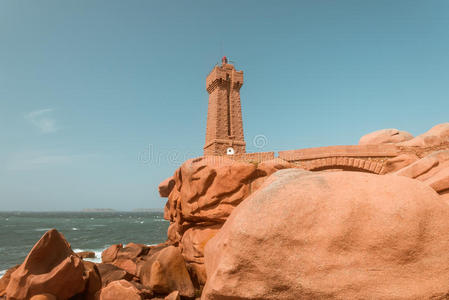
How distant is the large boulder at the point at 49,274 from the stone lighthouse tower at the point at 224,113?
19327 millimetres

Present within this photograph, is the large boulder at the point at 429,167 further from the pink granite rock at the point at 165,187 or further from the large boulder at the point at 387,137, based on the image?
the pink granite rock at the point at 165,187

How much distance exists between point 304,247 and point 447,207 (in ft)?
6.49

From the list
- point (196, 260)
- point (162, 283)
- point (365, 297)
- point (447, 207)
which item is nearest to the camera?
point (365, 297)

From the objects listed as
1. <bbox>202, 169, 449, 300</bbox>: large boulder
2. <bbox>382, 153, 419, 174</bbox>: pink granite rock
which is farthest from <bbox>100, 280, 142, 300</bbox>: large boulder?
<bbox>382, 153, 419, 174</bbox>: pink granite rock

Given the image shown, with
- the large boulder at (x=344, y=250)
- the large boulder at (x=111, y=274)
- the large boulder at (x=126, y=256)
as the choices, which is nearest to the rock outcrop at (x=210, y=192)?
the large boulder at (x=126, y=256)

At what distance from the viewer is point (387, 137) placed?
16500 mm

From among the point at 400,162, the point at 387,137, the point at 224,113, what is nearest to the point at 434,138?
the point at 400,162

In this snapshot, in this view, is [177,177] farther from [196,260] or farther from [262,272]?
[262,272]

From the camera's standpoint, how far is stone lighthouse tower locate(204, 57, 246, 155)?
88.0ft

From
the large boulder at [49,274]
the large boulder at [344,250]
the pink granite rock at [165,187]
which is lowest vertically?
the large boulder at [49,274]

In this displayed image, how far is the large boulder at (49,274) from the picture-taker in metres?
6.82

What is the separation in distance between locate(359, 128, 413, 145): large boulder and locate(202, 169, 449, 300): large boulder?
48.8ft

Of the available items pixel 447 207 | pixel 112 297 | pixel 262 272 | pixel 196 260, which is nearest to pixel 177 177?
pixel 196 260

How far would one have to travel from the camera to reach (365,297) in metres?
3.20
